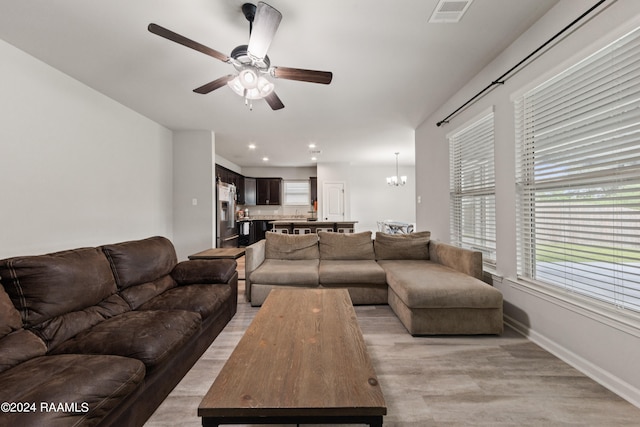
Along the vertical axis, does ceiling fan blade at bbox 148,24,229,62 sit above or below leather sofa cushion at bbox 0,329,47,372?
above

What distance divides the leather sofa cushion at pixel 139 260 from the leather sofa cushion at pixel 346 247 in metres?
1.95

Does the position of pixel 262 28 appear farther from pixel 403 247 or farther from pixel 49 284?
pixel 403 247

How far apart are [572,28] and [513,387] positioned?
2.49 metres

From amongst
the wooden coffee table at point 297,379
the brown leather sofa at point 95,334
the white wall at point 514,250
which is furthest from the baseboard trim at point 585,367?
the brown leather sofa at point 95,334

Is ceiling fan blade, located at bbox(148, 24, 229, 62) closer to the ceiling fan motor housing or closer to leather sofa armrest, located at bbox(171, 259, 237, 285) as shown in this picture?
the ceiling fan motor housing

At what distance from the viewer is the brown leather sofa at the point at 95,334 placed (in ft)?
3.43

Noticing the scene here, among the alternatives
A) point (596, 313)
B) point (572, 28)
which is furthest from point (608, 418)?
A: point (572, 28)

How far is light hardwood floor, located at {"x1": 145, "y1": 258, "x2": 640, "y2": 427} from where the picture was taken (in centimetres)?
142

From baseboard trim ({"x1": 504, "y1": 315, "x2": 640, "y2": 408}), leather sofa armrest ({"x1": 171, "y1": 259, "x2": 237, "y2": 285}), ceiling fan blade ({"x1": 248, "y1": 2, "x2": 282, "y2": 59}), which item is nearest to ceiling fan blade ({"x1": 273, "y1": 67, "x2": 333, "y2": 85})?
ceiling fan blade ({"x1": 248, "y1": 2, "x2": 282, "y2": 59})

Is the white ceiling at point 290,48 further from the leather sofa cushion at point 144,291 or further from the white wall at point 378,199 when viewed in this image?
the white wall at point 378,199

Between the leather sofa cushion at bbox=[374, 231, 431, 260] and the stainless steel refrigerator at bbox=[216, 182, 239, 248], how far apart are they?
3.62m

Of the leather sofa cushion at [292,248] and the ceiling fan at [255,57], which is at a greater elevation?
the ceiling fan at [255,57]

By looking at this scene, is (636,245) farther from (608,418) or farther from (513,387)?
(513,387)

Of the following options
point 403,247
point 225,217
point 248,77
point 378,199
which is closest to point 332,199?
point 378,199
